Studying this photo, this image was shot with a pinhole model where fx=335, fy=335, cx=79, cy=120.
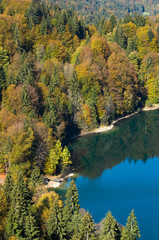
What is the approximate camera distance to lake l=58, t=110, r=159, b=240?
47706mm

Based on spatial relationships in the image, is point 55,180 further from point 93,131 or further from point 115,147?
point 93,131

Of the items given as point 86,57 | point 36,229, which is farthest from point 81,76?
point 36,229

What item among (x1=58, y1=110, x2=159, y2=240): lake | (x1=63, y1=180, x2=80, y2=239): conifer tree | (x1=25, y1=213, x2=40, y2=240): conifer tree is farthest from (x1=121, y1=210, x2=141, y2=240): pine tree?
(x1=58, y1=110, x2=159, y2=240): lake

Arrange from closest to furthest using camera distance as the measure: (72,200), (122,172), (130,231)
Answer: (130,231)
(72,200)
(122,172)

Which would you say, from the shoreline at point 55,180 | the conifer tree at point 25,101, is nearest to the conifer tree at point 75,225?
the shoreline at point 55,180

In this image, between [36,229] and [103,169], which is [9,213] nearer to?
[36,229]

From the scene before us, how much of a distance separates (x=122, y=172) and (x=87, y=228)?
28510 mm

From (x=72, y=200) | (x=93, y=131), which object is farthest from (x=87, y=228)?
(x=93, y=131)

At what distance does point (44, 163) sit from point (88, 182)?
26.6 ft

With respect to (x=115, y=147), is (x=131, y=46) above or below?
above

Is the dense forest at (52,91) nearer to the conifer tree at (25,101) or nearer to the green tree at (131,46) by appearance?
the conifer tree at (25,101)

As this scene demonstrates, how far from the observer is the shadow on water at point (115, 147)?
62.7m

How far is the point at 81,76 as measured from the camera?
80750 mm

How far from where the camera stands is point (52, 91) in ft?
240
